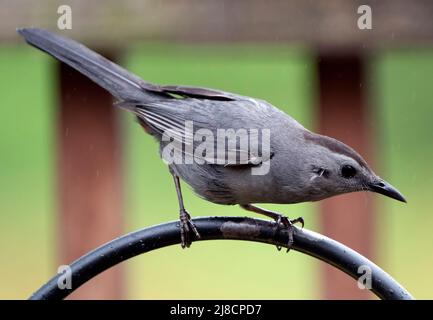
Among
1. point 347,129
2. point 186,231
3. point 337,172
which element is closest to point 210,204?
point 347,129

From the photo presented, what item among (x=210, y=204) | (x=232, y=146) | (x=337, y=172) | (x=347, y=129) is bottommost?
(x=210, y=204)

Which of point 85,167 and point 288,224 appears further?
point 85,167

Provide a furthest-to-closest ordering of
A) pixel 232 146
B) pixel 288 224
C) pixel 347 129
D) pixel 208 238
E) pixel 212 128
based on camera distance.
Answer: pixel 347 129
pixel 212 128
pixel 232 146
pixel 288 224
pixel 208 238

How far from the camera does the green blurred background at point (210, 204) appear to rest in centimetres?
525

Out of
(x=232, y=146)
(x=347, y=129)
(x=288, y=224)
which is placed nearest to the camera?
(x=288, y=224)

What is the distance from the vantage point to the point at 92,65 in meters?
3.60

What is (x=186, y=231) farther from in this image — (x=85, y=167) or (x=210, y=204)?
(x=210, y=204)

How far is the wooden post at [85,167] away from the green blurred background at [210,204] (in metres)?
0.16

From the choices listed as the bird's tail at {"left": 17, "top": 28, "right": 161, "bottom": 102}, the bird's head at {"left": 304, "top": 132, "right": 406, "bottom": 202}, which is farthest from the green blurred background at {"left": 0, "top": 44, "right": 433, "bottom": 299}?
the bird's head at {"left": 304, "top": 132, "right": 406, "bottom": 202}

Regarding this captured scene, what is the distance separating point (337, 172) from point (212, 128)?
63 cm

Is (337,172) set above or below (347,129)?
below

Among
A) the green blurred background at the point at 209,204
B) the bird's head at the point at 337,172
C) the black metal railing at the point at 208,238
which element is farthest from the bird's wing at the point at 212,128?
the green blurred background at the point at 209,204

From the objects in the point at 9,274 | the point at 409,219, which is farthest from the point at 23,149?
the point at 409,219

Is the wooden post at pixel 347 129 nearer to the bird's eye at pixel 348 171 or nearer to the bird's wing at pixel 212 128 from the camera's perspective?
the bird's wing at pixel 212 128
